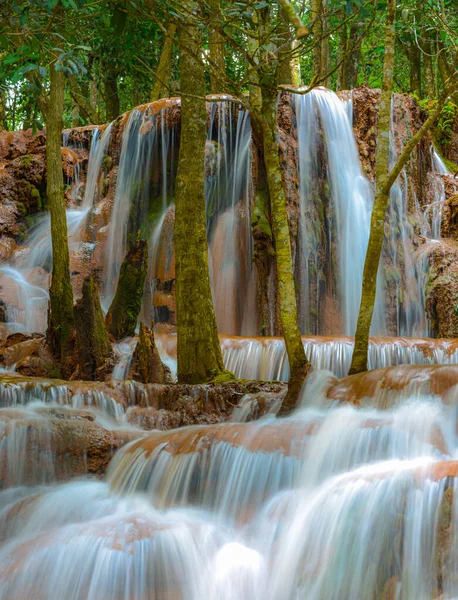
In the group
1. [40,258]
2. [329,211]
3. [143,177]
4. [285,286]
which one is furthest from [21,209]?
[285,286]

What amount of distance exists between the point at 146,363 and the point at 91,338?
0.91m

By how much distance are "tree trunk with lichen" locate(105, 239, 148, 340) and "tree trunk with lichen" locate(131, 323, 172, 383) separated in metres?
1.59

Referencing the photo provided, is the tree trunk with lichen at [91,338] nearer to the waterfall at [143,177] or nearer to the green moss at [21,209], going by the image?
the waterfall at [143,177]

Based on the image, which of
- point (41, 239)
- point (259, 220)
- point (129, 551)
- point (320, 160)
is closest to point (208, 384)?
point (129, 551)

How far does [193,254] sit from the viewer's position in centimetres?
886

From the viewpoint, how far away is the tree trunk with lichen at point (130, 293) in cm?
1151

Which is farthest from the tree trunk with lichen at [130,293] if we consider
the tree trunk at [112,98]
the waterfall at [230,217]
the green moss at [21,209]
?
the tree trunk at [112,98]

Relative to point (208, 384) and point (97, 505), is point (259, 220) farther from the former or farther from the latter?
point (97, 505)

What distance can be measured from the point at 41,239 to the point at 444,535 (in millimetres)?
12677

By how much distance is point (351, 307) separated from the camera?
13383mm

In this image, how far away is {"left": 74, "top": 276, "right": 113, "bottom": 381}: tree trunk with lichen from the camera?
10.1 m

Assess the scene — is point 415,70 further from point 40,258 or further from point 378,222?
point 378,222

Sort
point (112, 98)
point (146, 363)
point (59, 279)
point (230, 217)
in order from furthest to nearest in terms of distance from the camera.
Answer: point (112, 98) < point (230, 217) < point (59, 279) < point (146, 363)

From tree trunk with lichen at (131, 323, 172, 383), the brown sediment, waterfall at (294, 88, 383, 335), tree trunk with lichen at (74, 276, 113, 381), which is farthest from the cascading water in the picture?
the brown sediment
